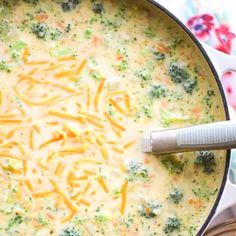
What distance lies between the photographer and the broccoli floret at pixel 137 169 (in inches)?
81.4

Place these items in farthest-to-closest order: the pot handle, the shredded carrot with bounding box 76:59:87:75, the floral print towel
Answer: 1. the floral print towel
2. the shredded carrot with bounding box 76:59:87:75
3. the pot handle

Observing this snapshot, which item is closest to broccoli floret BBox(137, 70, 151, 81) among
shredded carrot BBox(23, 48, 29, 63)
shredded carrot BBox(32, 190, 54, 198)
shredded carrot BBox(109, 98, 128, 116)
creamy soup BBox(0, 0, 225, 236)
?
creamy soup BBox(0, 0, 225, 236)

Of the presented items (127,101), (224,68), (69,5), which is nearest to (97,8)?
(69,5)

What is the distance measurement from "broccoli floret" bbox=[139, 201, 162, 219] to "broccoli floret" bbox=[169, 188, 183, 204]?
50mm

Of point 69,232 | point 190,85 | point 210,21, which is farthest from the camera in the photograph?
point 210,21

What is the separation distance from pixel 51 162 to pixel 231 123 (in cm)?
54

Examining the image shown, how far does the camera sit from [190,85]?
2139 mm

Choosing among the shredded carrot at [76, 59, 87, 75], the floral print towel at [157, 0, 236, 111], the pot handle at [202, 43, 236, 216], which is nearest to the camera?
the pot handle at [202, 43, 236, 216]

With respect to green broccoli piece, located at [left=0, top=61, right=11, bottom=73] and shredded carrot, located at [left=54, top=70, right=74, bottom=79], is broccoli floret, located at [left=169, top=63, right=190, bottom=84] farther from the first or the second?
green broccoli piece, located at [left=0, top=61, right=11, bottom=73]

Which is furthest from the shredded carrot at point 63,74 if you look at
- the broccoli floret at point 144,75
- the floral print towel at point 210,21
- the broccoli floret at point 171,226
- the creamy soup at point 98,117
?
the broccoli floret at point 171,226

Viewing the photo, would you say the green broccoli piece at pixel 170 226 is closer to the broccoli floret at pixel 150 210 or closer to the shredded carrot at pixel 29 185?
the broccoli floret at pixel 150 210

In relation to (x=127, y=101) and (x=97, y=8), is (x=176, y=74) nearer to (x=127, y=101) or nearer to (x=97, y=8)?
(x=127, y=101)

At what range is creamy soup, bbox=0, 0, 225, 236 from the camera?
205 centimetres

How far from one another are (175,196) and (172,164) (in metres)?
0.10
